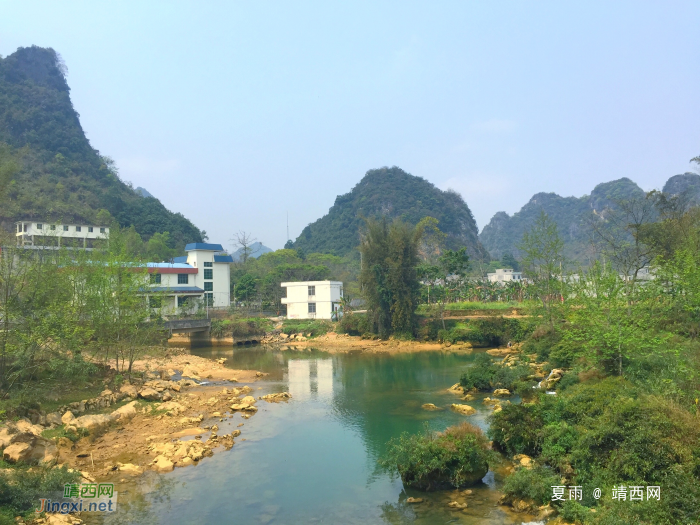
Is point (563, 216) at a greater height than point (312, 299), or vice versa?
point (563, 216)

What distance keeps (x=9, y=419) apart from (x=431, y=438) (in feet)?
35.1

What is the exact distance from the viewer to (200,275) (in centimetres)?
4475

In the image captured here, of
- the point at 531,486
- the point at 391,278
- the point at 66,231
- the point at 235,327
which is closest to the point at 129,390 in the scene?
the point at 531,486

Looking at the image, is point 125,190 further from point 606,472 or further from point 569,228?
point 569,228

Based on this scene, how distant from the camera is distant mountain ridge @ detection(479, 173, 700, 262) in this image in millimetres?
91938

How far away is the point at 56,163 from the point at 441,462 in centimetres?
6851

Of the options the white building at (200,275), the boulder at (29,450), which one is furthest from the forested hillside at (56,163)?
the boulder at (29,450)

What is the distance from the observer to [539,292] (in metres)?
27.2

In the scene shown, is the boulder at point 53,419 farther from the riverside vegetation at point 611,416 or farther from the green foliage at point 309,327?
the green foliage at point 309,327

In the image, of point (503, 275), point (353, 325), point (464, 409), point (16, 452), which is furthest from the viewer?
point (503, 275)

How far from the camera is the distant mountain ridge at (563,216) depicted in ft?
302

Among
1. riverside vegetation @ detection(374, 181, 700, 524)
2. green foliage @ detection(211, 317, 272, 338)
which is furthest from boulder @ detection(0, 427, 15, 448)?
green foliage @ detection(211, 317, 272, 338)

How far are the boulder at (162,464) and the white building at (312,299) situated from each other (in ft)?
105

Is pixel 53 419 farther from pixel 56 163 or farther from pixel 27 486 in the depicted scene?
pixel 56 163
